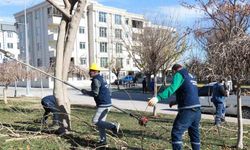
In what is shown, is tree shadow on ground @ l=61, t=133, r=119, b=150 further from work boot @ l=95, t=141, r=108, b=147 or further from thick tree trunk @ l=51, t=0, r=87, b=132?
thick tree trunk @ l=51, t=0, r=87, b=132

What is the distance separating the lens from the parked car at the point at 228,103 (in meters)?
17.1

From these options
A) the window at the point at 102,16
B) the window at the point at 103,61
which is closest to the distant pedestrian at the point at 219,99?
the window at the point at 103,61

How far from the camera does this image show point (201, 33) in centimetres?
2405

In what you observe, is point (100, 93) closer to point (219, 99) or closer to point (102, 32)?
point (219, 99)

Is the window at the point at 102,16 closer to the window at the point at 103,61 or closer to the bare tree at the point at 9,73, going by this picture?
the window at the point at 103,61

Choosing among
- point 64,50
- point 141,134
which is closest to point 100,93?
point 141,134

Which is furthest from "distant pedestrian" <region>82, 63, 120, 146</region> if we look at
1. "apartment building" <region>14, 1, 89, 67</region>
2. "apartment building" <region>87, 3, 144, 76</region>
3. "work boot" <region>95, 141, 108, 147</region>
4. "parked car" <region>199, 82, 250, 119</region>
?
"apartment building" <region>87, 3, 144, 76</region>

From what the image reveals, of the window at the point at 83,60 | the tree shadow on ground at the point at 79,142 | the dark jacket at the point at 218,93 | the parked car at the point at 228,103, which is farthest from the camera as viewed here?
the window at the point at 83,60

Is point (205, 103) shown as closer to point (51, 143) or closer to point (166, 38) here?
point (166, 38)

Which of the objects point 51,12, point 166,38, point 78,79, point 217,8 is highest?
point 51,12

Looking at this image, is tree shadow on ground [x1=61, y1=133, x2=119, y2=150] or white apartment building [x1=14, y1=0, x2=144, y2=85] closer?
tree shadow on ground [x1=61, y1=133, x2=119, y2=150]

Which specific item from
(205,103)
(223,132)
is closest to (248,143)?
(223,132)

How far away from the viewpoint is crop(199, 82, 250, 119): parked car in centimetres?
1712

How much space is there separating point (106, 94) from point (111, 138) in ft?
3.58
